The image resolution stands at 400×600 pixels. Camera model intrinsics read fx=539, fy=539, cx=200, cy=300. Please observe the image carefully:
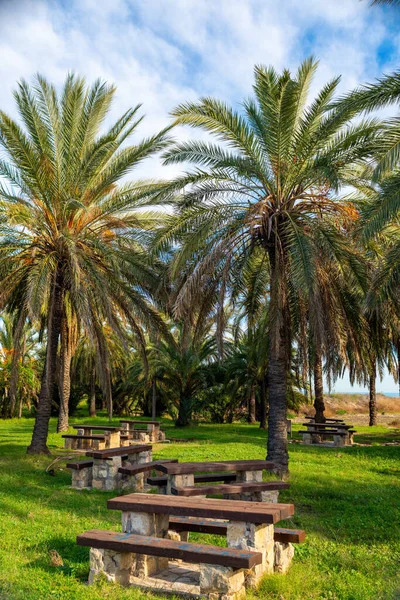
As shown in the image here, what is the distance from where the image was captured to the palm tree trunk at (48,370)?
1332 cm

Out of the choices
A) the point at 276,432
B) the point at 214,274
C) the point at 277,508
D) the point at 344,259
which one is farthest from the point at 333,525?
the point at 214,274

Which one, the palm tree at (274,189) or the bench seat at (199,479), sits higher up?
the palm tree at (274,189)

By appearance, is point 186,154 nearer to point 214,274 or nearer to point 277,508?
point 214,274

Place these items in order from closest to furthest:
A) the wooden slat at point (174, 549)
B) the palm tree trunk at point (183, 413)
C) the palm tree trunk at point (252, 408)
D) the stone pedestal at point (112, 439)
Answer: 1. the wooden slat at point (174, 549)
2. the stone pedestal at point (112, 439)
3. the palm tree trunk at point (183, 413)
4. the palm tree trunk at point (252, 408)

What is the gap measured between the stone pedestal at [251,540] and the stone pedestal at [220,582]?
37cm

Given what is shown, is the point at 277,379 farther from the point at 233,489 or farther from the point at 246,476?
the point at 233,489

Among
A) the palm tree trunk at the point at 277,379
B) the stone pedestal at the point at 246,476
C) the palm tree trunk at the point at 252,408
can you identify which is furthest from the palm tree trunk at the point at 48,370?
the palm tree trunk at the point at 252,408

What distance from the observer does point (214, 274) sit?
11.7m

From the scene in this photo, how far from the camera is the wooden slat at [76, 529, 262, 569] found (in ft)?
14.4

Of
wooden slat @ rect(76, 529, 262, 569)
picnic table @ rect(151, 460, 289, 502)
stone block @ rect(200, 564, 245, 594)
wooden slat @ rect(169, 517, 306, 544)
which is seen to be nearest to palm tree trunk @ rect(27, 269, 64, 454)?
picnic table @ rect(151, 460, 289, 502)

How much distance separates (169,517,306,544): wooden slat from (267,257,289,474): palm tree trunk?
5036mm

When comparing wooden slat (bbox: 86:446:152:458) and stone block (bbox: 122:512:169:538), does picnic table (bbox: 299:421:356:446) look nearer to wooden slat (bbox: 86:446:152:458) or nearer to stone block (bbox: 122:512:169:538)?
wooden slat (bbox: 86:446:152:458)

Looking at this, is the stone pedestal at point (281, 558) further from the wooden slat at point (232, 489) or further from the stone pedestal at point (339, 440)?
the stone pedestal at point (339, 440)

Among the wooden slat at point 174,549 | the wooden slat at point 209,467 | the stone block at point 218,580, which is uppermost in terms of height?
the wooden slat at point 209,467
